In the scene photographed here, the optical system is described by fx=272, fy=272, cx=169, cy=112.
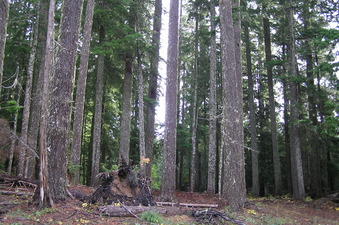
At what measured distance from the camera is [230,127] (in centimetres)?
1012

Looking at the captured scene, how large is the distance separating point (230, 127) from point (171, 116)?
7.90ft

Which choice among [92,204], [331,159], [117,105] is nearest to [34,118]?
[92,204]

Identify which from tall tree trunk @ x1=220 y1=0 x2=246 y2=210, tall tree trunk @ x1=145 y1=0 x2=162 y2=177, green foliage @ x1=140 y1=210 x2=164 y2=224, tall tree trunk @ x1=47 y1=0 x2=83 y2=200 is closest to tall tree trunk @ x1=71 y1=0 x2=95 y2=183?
tall tree trunk @ x1=145 y1=0 x2=162 y2=177

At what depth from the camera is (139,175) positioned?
33.6ft

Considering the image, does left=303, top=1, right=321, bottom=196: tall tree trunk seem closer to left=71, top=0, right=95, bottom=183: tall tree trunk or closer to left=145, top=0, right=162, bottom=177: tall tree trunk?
left=145, top=0, right=162, bottom=177: tall tree trunk

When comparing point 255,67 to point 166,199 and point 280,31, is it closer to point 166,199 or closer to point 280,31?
point 280,31

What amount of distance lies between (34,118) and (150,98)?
6.53 m

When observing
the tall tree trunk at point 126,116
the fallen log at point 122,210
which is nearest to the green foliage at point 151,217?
the fallen log at point 122,210

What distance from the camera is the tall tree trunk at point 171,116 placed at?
1065 centimetres

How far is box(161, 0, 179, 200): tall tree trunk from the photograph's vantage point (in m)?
10.6

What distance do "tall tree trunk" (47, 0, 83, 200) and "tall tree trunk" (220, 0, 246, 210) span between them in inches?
219

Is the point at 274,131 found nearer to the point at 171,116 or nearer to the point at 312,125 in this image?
the point at 312,125

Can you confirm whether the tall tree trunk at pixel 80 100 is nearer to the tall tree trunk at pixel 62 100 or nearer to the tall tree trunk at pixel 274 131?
the tall tree trunk at pixel 62 100

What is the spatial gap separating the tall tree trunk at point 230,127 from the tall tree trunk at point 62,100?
556cm
